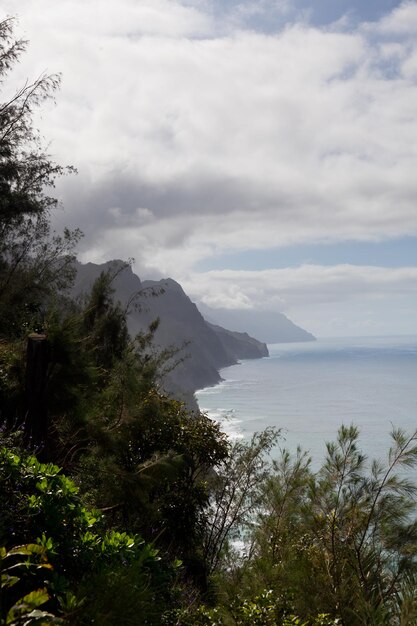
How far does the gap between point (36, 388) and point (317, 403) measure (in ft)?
309

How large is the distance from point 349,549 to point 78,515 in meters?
5.09

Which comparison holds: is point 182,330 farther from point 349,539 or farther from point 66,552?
point 66,552

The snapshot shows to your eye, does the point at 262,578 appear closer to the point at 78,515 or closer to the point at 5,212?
the point at 78,515

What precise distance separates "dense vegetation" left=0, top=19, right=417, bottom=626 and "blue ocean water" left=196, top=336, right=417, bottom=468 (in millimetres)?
27807

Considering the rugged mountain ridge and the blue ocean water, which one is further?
the rugged mountain ridge

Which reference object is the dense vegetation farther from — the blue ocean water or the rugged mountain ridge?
Answer: the rugged mountain ridge

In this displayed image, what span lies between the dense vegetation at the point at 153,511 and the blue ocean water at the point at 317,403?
2781 centimetres

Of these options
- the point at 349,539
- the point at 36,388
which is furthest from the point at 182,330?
the point at 36,388

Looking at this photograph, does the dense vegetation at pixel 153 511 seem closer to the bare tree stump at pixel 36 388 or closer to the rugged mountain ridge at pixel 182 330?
the bare tree stump at pixel 36 388

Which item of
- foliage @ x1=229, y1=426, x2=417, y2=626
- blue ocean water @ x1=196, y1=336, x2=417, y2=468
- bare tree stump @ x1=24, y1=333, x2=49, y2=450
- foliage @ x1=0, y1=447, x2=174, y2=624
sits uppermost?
bare tree stump @ x1=24, y1=333, x2=49, y2=450

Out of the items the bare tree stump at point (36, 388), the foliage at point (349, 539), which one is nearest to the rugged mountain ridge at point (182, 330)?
the foliage at point (349, 539)

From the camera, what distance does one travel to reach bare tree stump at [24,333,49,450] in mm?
6133

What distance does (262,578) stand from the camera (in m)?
7.25

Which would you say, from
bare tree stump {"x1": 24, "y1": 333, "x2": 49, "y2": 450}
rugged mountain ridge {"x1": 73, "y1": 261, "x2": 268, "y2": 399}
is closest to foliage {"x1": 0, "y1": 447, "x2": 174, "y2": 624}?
bare tree stump {"x1": 24, "y1": 333, "x2": 49, "y2": 450}
